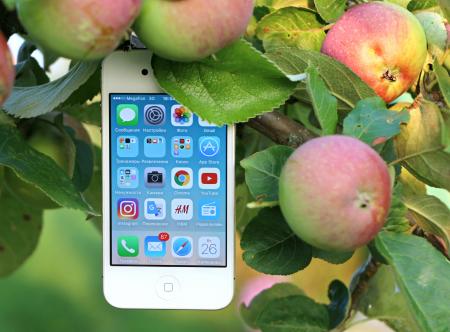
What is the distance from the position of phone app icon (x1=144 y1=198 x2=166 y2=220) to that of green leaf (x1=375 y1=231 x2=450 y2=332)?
9.2 inches

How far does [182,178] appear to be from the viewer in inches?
30.5

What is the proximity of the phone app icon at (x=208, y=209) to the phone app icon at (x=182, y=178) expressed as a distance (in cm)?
2

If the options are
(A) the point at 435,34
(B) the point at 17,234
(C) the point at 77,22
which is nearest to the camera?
(C) the point at 77,22

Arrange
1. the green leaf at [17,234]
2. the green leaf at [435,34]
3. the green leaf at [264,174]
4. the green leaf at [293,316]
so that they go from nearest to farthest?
the green leaf at [264,174], the green leaf at [435,34], the green leaf at [293,316], the green leaf at [17,234]

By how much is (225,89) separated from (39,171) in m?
0.16

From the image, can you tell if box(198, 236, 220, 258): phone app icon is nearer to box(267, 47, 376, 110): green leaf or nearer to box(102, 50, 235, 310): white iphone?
box(102, 50, 235, 310): white iphone

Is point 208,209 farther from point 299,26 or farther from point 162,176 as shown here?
point 299,26

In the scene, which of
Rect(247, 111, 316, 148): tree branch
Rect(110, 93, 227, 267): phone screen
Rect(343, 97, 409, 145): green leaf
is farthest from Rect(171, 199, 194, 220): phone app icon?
Rect(343, 97, 409, 145): green leaf

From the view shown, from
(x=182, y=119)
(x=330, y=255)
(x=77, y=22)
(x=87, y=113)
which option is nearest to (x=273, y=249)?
(x=330, y=255)

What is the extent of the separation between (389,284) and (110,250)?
348mm

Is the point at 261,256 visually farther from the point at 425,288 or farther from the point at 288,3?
the point at 288,3

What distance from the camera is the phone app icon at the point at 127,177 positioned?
0.77m

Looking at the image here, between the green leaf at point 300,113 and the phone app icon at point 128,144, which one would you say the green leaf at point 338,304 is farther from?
the phone app icon at point 128,144

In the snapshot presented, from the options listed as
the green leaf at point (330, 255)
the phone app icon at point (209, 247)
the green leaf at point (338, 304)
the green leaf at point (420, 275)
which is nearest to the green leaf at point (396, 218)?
the green leaf at point (420, 275)
